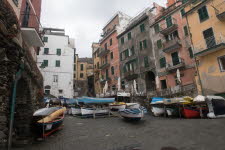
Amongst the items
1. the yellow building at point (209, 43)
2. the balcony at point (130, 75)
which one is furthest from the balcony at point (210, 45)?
the balcony at point (130, 75)

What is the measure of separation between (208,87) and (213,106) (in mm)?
4388

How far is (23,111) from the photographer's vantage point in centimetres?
833

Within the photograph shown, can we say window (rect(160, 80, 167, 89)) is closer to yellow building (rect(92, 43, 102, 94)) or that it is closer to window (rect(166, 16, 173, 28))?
window (rect(166, 16, 173, 28))

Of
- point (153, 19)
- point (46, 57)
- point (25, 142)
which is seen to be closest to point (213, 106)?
point (25, 142)

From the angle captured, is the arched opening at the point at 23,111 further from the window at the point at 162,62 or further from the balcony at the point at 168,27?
the balcony at the point at 168,27

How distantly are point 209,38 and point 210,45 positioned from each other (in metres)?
0.90

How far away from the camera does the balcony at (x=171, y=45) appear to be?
2131cm

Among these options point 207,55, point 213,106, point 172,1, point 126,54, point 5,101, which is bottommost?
point 213,106

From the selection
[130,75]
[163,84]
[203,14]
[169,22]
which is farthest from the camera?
[130,75]

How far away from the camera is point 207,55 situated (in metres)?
16.5

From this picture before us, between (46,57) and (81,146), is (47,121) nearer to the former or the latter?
(81,146)

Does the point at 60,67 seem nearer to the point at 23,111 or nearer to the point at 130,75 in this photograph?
the point at 130,75

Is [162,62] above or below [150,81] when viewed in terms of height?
above

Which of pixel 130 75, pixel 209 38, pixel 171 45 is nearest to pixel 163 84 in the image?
pixel 171 45
